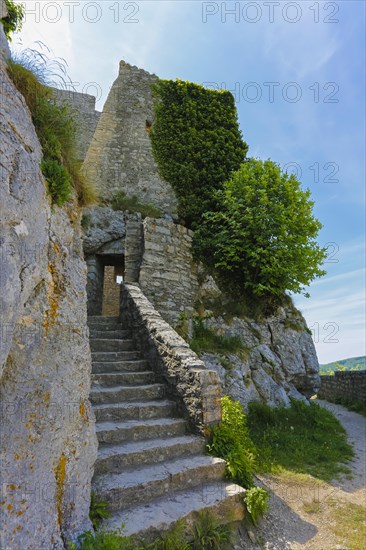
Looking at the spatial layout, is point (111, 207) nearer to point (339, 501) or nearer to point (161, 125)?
point (161, 125)

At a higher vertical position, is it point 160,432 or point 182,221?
point 182,221

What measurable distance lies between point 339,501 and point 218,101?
1132 cm

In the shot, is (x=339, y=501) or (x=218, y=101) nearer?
(x=339, y=501)

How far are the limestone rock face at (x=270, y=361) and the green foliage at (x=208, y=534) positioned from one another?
389 cm

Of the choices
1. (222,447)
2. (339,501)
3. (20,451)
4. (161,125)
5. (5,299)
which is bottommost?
(339,501)

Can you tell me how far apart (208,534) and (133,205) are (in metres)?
8.48

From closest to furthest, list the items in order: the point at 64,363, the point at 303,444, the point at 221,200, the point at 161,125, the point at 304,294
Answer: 1. the point at 64,363
2. the point at 303,444
3. the point at 304,294
4. the point at 221,200
5. the point at 161,125

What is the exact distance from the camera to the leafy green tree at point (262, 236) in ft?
27.4

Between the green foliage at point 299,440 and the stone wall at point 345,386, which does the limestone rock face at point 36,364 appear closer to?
the green foliage at point 299,440

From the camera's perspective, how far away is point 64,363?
2.69m

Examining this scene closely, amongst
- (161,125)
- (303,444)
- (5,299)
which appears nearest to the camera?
(5,299)

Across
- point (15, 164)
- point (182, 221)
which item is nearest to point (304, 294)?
point (182, 221)

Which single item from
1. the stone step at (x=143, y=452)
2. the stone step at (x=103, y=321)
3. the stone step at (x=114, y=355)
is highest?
the stone step at (x=103, y=321)

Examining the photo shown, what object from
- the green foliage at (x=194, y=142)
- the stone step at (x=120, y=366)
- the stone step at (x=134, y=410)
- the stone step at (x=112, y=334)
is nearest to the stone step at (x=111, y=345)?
the stone step at (x=112, y=334)
